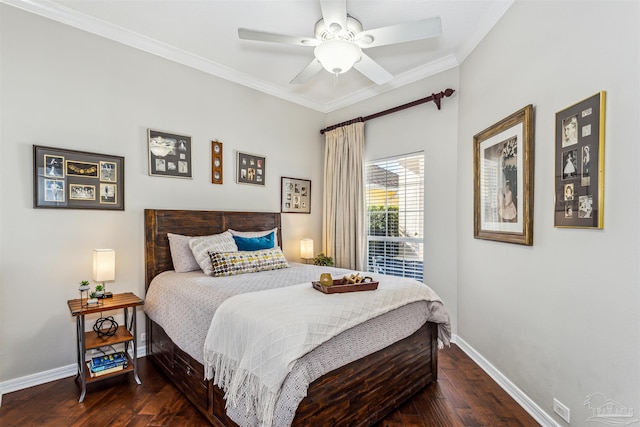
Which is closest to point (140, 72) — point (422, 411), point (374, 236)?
point (374, 236)

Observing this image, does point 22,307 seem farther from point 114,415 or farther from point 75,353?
point 114,415

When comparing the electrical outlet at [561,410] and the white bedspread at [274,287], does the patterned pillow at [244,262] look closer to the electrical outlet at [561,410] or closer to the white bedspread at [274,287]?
the white bedspread at [274,287]

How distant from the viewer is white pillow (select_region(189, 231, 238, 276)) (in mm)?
2799

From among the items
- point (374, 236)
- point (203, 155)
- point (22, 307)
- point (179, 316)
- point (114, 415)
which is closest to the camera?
point (114, 415)

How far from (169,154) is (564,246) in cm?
332

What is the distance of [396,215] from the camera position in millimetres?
3938

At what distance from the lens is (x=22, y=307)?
2408 millimetres

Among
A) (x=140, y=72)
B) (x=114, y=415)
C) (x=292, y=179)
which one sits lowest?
(x=114, y=415)

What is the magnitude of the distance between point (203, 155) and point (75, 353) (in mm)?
2117

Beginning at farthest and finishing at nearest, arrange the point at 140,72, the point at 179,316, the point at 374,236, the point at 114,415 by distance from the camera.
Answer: the point at 374,236, the point at 140,72, the point at 179,316, the point at 114,415

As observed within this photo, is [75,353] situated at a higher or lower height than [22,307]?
lower

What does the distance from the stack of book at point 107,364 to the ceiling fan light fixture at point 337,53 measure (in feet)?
8.94

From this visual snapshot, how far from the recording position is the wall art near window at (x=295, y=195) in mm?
Answer: 4246

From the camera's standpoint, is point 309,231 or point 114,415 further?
point 309,231
